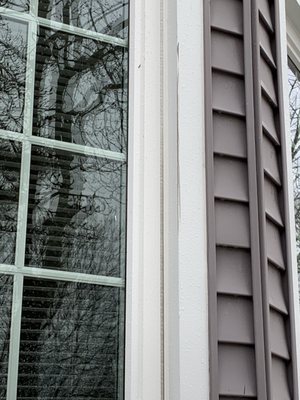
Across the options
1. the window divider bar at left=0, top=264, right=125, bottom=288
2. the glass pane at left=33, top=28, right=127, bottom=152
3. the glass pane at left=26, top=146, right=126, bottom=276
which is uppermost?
the glass pane at left=33, top=28, right=127, bottom=152

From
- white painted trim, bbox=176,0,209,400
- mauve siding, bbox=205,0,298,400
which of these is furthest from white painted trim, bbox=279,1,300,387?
white painted trim, bbox=176,0,209,400

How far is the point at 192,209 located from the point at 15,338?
40cm

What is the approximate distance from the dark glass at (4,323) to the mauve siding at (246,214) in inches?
14.2

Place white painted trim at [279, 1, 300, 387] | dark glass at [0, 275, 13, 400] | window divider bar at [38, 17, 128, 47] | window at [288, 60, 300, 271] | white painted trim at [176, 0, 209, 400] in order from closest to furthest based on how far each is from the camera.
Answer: dark glass at [0, 275, 13, 400]
white painted trim at [176, 0, 209, 400]
window divider bar at [38, 17, 128, 47]
white painted trim at [279, 1, 300, 387]
window at [288, 60, 300, 271]

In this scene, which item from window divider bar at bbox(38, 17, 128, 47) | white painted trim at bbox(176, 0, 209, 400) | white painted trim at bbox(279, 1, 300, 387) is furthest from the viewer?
white painted trim at bbox(279, 1, 300, 387)

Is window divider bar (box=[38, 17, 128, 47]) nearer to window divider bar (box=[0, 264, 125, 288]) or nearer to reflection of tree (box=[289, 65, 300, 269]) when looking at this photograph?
window divider bar (box=[0, 264, 125, 288])

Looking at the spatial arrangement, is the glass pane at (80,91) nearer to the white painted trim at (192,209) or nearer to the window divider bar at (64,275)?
the white painted trim at (192,209)

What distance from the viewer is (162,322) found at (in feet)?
4.45

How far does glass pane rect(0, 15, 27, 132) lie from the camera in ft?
4.45

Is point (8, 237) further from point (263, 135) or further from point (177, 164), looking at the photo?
point (263, 135)

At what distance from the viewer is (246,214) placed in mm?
1468

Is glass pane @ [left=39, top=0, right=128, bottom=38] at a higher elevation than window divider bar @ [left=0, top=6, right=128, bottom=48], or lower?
higher

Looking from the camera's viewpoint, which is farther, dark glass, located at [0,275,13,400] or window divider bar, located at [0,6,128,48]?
window divider bar, located at [0,6,128,48]

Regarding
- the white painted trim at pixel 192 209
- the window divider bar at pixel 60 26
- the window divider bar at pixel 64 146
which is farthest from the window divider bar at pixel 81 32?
the window divider bar at pixel 64 146
